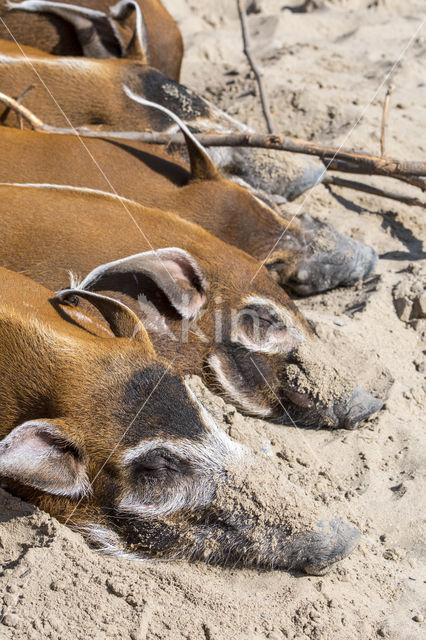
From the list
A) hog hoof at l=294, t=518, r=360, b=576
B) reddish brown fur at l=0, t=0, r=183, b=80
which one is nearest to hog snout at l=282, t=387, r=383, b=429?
hog hoof at l=294, t=518, r=360, b=576

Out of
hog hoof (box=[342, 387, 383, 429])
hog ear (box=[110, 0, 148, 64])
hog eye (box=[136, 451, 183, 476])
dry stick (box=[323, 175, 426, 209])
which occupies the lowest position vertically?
dry stick (box=[323, 175, 426, 209])

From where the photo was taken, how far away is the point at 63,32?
5016mm

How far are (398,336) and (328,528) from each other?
150cm

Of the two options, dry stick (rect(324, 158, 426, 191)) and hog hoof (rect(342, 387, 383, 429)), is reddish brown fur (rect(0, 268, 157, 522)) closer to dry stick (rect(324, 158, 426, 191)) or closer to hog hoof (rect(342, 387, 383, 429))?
hog hoof (rect(342, 387, 383, 429))

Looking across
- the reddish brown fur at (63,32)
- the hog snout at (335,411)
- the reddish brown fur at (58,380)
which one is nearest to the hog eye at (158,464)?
the reddish brown fur at (58,380)

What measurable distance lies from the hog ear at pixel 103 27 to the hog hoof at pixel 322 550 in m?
3.38

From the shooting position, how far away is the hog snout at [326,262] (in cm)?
411

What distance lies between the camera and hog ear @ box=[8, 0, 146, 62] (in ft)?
15.9

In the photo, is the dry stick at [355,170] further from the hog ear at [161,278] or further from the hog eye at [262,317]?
the hog ear at [161,278]

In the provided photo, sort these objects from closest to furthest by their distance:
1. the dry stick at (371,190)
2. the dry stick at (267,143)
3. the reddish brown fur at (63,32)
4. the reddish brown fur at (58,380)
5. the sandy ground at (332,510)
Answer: the sandy ground at (332,510)
the reddish brown fur at (58,380)
the dry stick at (267,143)
the dry stick at (371,190)
the reddish brown fur at (63,32)

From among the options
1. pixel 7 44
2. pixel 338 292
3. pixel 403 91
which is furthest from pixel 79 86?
pixel 403 91

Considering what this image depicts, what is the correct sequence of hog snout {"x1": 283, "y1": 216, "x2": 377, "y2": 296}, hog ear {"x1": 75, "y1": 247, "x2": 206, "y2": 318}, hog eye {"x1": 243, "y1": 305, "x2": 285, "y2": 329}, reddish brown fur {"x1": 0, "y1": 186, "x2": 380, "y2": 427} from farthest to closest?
hog snout {"x1": 283, "y1": 216, "x2": 377, "y2": 296}
hog eye {"x1": 243, "y1": 305, "x2": 285, "y2": 329}
reddish brown fur {"x1": 0, "y1": 186, "x2": 380, "y2": 427}
hog ear {"x1": 75, "y1": 247, "x2": 206, "y2": 318}

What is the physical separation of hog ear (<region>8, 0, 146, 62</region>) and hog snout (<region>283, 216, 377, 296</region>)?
1.67 m

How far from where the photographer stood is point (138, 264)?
3086 millimetres
